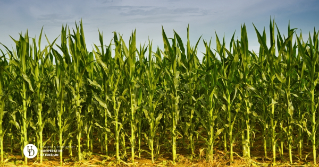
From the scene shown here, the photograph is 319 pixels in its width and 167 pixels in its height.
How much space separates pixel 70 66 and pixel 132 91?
1028 mm

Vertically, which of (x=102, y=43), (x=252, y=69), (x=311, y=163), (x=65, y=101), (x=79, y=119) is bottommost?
(x=311, y=163)

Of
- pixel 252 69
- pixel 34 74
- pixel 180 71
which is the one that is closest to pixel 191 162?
pixel 180 71

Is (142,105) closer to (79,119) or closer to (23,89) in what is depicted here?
(79,119)

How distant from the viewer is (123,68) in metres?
3.71

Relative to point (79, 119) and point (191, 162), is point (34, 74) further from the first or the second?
point (191, 162)

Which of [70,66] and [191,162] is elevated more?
[70,66]

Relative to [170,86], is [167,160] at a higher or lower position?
lower

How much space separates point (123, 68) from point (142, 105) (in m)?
0.63

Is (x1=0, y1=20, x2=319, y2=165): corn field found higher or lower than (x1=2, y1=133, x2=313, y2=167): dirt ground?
higher

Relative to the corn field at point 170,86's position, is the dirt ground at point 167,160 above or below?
below

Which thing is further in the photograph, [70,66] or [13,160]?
[13,160]

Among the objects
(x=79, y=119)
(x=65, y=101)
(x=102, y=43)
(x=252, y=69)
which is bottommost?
(x=79, y=119)

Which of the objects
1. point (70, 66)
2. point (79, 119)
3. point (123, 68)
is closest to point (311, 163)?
point (123, 68)

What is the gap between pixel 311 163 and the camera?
3.96 metres
